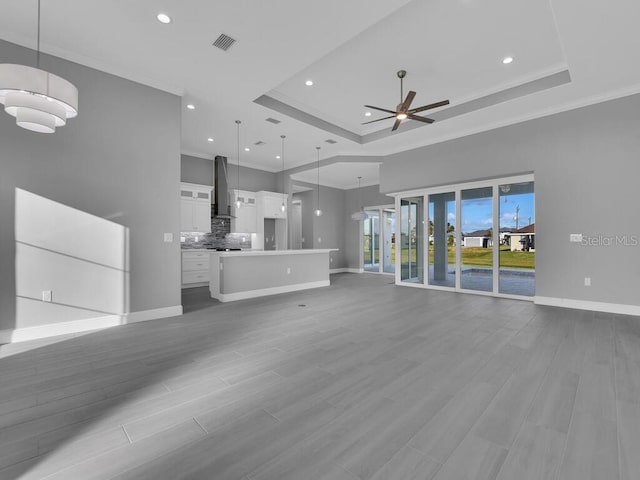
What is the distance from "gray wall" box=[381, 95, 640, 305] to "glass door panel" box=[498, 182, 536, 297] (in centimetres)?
35

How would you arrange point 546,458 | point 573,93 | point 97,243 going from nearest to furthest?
1. point 546,458
2. point 97,243
3. point 573,93

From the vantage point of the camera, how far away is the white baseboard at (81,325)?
11.0ft

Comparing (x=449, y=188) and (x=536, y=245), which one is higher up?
(x=449, y=188)

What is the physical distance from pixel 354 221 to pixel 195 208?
5854 millimetres

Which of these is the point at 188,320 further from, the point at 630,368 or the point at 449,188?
the point at 449,188

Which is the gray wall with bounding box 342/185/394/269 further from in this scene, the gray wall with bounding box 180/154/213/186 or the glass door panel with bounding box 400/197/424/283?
the gray wall with bounding box 180/154/213/186

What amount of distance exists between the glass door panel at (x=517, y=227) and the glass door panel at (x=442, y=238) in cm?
104

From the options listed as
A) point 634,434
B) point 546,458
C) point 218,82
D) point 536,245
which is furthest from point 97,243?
point 536,245

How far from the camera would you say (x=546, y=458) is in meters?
1.52

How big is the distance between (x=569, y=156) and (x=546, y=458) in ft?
17.5

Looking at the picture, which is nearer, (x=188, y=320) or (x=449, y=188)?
(x=188, y=320)

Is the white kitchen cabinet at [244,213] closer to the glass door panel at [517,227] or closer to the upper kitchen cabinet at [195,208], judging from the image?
the upper kitchen cabinet at [195,208]

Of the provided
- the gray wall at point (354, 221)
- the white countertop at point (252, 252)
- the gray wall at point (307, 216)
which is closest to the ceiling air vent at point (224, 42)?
the white countertop at point (252, 252)

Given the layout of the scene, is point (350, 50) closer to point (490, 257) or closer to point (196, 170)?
point (490, 257)
